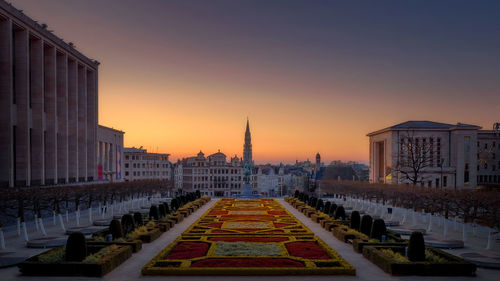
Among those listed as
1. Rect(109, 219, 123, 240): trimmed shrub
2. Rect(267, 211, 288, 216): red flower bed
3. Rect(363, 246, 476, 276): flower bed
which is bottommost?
Rect(267, 211, 288, 216): red flower bed

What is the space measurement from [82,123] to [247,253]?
4355 cm

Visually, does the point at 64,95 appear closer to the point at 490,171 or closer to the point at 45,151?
the point at 45,151

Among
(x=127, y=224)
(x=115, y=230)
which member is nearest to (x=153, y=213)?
(x=127, y=224)

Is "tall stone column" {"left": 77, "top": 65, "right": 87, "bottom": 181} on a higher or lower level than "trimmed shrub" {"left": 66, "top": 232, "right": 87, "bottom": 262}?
higher

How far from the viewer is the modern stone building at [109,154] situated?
65750 mm

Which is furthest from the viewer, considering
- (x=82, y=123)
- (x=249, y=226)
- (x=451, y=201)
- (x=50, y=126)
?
(x=82, y=123)

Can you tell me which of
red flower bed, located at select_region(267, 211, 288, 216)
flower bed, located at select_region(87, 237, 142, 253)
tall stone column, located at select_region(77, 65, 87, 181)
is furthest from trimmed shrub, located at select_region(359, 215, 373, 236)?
tall stone column, located at select_region(77, 65, 87, 181)

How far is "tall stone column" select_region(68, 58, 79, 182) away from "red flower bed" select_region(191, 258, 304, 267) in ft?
129

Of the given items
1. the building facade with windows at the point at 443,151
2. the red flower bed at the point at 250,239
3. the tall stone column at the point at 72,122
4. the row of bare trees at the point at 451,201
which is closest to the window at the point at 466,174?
the building facade with windows at the point at 443,151

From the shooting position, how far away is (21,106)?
39.8 meters

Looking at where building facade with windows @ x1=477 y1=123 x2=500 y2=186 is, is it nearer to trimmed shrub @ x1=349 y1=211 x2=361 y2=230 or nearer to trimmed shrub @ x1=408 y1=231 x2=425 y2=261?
trimmed shrub @ x1=349 y1=211 x2=361 y2=230

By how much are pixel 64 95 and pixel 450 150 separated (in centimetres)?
6729

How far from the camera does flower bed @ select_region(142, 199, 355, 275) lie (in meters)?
16.5

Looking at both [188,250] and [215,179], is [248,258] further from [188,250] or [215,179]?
[215,179]
